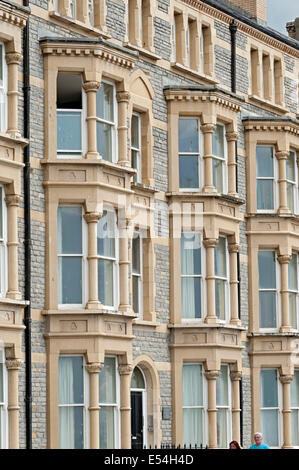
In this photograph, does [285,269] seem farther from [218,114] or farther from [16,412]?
[16,412]

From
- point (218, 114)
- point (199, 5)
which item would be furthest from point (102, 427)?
point (199, 5)

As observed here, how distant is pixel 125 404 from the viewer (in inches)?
1374

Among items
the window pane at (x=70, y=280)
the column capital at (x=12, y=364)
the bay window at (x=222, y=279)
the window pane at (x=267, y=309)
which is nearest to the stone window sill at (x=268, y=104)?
the bay window at (x=222, y=279)

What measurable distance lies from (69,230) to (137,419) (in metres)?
6.10

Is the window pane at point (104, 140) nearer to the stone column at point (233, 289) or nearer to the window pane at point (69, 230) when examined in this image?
the window pane at point (69, 230)

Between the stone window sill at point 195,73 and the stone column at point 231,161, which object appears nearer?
the stone window sill at point 195,73

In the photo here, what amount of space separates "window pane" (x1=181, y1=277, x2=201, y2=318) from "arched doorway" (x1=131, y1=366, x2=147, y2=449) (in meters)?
2.52

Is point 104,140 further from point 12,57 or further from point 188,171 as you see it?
point 188,171

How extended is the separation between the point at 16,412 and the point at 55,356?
→ 2116 millimetres

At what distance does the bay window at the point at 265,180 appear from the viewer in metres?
43.4

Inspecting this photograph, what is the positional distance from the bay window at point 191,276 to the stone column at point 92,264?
5.37m

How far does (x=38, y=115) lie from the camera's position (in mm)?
33844

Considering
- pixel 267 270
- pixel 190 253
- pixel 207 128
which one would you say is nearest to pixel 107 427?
pixel 190 253

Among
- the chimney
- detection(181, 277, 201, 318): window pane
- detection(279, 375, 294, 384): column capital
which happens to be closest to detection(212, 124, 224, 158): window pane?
detection(181, 277, 201, 318): window pane
